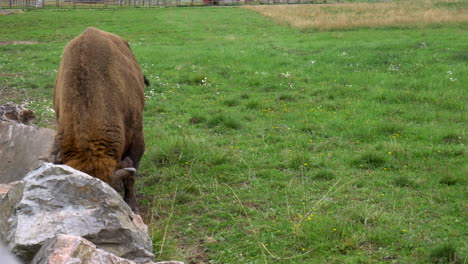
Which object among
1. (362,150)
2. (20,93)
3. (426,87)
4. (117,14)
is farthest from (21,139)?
(117,14)

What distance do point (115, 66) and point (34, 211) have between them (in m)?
2.39

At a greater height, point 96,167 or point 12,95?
point 96,167

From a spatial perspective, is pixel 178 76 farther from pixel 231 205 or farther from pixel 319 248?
pixel 319 248

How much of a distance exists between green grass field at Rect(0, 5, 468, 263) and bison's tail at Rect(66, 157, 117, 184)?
78 centimetres

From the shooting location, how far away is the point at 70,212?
3945mm

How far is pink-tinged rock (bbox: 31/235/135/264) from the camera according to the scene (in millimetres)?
3223

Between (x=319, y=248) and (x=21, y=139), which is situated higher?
(x=21, y=139)

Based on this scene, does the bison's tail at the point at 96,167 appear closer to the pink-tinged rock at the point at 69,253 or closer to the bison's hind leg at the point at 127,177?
the bison's hind leg at the point at 127,177

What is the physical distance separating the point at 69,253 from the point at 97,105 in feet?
6.78

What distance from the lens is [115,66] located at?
581 cm

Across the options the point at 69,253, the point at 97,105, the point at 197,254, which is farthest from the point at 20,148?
the point at 69,253

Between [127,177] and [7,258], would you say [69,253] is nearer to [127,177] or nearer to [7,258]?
[7,258]

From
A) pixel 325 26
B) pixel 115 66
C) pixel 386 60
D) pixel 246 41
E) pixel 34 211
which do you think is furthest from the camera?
pixel 325 26

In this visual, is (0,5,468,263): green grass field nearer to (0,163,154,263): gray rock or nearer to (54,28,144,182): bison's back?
(0,163,154,263): gray rock
